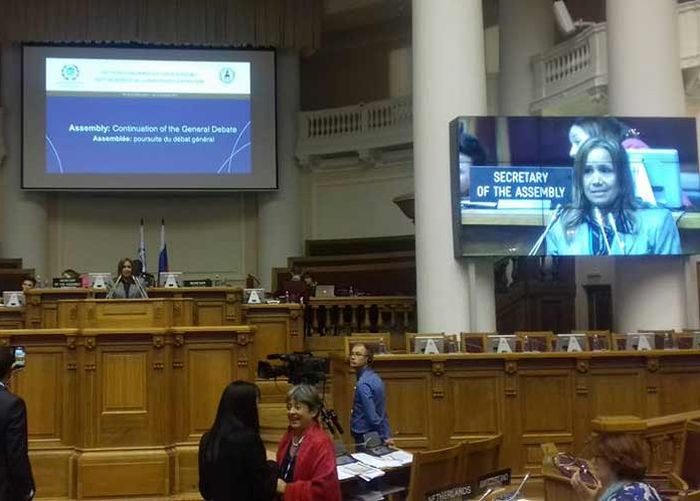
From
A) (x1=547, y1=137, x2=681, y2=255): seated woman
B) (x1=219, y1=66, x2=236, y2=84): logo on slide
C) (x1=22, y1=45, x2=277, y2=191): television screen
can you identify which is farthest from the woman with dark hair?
(x1=219, y1=66, x2=236, y2=84): logo on slide

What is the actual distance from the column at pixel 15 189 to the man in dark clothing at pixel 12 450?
11.4m

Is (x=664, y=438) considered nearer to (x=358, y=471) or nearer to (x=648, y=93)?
(x=358, y=471)

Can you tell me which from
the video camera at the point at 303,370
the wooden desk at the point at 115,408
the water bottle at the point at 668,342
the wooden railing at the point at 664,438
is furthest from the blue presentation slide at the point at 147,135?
the wooden railing at the point at 664,438

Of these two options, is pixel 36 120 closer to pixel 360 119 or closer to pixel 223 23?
pixel 223 23

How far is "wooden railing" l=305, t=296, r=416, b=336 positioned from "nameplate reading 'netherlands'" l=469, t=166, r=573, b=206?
3.63 meters

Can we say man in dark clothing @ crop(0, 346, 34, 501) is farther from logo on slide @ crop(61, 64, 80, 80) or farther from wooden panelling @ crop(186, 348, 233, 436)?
logo on slide @ crop(61, 64, 80, 80)

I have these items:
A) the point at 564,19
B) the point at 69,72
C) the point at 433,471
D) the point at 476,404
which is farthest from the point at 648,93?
the point at 69,72

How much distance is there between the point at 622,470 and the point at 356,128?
43.2 feet

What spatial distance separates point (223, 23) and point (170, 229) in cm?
405

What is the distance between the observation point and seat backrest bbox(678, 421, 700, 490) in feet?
15.5

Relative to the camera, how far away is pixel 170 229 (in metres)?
16.0

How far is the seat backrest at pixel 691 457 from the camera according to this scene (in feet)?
15.5

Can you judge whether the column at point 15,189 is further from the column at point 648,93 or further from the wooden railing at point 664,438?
the wooden railing at point 664,438

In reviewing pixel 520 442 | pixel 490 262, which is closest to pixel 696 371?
pixel 520 442
